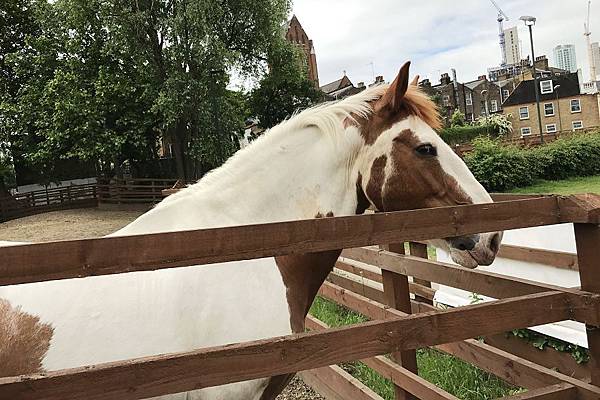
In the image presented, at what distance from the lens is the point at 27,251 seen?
1.29 meters

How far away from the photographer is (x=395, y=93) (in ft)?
8.01

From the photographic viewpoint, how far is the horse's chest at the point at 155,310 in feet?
7.02

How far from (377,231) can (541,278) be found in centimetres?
289

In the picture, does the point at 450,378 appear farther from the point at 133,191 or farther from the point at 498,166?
the point at 133,191

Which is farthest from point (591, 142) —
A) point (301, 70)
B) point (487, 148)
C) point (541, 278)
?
point (541, 278)

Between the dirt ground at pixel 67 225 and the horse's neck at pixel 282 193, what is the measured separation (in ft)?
46.5

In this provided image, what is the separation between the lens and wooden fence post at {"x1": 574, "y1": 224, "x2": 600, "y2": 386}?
2.02 m

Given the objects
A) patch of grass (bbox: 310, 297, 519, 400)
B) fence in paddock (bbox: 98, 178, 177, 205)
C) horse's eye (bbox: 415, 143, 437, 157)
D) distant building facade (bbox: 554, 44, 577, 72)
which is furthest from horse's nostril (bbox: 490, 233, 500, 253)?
distant building facade (bbox: 554, 44, 577, 72)

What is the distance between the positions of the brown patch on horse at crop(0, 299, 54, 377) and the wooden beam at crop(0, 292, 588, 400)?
2.91ft

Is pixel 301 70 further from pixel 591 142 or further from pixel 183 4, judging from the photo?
pixel 591 142

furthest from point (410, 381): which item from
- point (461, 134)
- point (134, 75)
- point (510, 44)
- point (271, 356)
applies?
point (510, 44)

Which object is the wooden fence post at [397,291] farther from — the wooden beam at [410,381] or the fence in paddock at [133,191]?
the fence in paddock at [133,191]

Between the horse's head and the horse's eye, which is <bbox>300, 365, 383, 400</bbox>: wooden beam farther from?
the horse's eye

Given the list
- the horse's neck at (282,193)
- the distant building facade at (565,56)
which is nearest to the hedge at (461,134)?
the horse's neck at (282,193)
